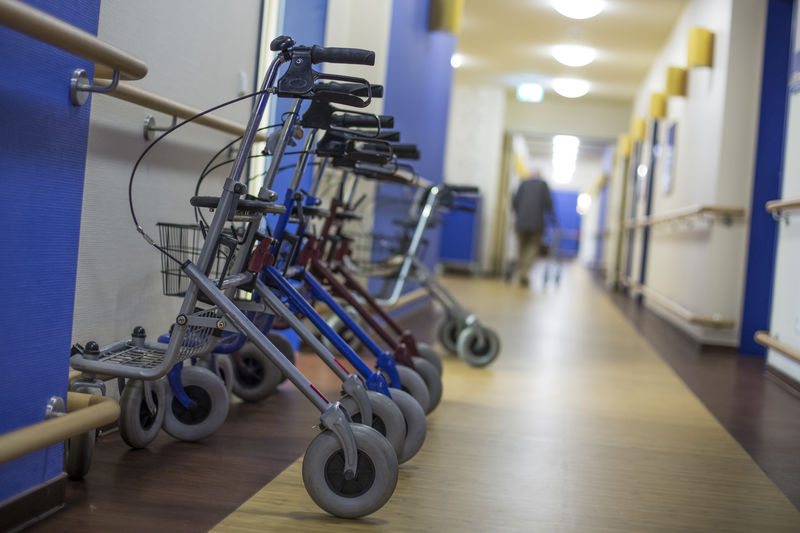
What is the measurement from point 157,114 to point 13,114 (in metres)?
0.98

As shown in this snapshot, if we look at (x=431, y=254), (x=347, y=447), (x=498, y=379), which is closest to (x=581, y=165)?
(x=431, y=254)

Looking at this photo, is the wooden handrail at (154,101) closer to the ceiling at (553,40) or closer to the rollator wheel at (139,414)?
the rollator wheel at (139,414)

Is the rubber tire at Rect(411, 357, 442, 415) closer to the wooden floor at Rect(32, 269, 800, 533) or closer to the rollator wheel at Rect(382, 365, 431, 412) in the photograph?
the wooden floor at Rect(32, 269, 800, 533)

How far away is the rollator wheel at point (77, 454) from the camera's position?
1.94 meters

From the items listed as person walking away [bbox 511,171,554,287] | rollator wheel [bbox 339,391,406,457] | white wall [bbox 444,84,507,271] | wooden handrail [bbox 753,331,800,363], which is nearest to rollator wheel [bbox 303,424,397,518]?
rollator wheel [bbox 339,391,406,457]

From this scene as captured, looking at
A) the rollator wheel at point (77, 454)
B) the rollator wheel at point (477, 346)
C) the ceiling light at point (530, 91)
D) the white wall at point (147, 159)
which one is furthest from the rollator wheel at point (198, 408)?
the ceiling light at point (530, 91)

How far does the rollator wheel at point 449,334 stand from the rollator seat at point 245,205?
2549mm

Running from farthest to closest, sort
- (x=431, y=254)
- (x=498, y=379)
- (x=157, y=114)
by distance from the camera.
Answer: (x=431, y=254)
(x=498, y=379)
(x=157, y=114)

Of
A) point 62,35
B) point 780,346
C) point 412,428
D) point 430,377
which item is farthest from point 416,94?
point 62,35

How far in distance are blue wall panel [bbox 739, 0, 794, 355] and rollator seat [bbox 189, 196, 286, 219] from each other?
14.5 ft

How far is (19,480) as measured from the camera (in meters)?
1.63

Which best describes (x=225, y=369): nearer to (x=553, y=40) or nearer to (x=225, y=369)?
(x=225, y=369)

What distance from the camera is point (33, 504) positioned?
1.67 meters

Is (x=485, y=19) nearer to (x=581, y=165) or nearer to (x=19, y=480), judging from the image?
(x=19, y=480)
